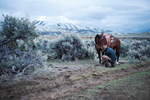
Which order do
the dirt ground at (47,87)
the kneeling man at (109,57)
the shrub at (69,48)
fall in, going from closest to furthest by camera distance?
the dirt ground at (47,87) → the kneeling man at (109,57) → the shrub at (69,48)

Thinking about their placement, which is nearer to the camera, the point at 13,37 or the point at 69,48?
the point at 13,37

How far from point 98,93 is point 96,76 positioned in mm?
1800

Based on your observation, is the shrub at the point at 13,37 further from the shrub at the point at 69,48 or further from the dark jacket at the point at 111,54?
the dark jacket at the point at 111,54

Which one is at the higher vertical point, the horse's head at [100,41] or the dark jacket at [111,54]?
the horse's head at [100,41]

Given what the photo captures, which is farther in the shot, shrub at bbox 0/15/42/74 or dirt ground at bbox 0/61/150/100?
shrub at bbox 0/15/42/74

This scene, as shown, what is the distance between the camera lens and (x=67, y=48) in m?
9.84

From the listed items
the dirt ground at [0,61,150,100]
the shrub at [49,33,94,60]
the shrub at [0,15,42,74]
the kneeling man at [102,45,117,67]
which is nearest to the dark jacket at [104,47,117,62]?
the kneeling man at [102,45,117,67]

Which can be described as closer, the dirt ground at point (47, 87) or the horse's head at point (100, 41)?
the dirt ground at point (47, 87)

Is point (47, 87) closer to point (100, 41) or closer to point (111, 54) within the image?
point (100, 41)

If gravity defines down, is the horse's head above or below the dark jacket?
above

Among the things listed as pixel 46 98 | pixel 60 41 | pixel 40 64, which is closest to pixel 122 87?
pixel 46 98

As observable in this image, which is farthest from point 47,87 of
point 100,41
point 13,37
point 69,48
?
point 69,48

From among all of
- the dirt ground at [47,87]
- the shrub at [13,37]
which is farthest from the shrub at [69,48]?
the dirt ground at [47,87]

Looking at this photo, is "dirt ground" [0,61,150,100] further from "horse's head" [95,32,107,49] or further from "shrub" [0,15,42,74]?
"horse's head" [95,32,107,49]
